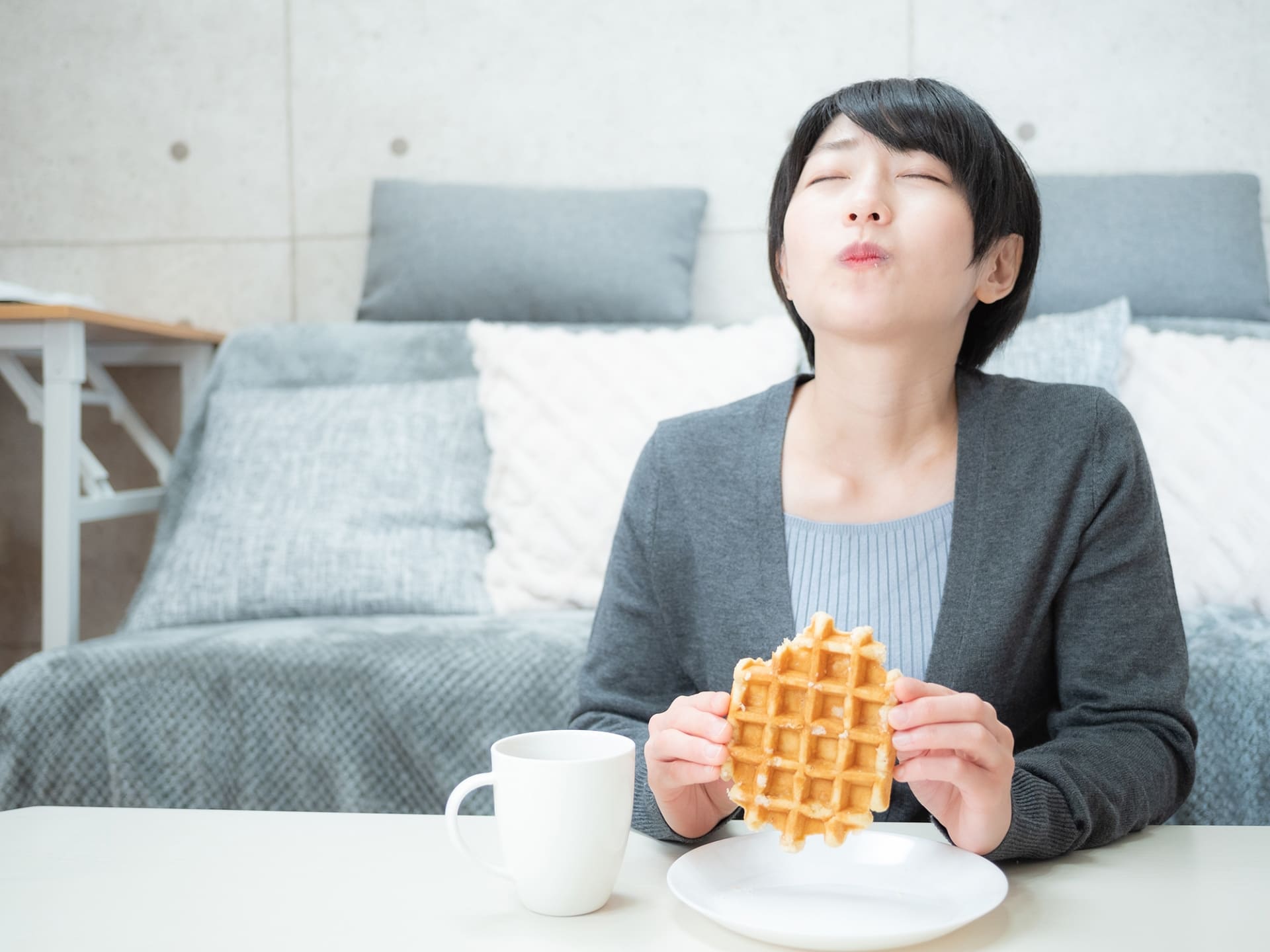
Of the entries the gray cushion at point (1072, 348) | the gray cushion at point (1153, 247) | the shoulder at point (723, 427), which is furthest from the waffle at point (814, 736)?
the gray cushion at point (1153, 247)

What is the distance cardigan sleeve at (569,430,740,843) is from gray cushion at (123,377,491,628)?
3.22 ft

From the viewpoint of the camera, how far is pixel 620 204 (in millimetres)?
2656

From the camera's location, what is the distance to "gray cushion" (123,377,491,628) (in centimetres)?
207

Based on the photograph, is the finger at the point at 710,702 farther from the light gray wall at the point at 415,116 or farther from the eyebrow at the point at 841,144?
the light gray wall at the point at 415,116

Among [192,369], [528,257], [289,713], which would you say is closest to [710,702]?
[289,713]

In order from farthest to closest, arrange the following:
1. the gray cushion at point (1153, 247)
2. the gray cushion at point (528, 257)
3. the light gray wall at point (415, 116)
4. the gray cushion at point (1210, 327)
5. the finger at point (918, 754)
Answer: the light gray wall at point (415, 116) → the gray cushion at point (528, 257) → the gray cushion at point (1153, 247) → the gray cushion at point (1210, 327) → the finger at point (918, 754)

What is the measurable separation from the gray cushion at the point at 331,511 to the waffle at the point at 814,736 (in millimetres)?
1425

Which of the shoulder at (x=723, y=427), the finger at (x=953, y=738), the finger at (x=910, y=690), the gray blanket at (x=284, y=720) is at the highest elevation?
the shoulder at (x=723, y=427)

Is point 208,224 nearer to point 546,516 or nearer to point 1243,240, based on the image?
point 546,516

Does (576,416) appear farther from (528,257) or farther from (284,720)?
(284,720)

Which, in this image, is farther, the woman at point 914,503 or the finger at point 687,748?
the woman at point 914,503

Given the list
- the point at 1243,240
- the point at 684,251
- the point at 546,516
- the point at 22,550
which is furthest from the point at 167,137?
the point at 1243,240

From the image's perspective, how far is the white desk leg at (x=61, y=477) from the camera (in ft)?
6.92

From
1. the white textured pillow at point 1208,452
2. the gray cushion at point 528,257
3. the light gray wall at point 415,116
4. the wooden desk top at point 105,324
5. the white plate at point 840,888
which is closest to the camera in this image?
the white plate at point 840,888
